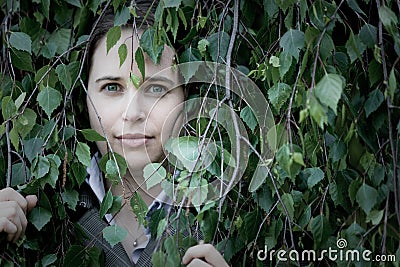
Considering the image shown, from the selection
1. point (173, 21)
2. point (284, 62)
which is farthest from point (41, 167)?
point (284, 62)

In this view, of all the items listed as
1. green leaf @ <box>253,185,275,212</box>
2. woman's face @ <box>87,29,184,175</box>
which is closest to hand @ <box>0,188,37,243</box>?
woman's face @ <box>87,29,184,175</box>

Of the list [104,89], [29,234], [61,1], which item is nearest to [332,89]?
[104,89]

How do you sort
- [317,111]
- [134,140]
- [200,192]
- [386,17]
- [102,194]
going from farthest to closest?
[102,194]
[134,140]
[200,192]
[386,17]
[317,111]

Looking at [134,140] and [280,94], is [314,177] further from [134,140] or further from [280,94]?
[134,140]

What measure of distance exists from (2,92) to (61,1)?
1.07 feet

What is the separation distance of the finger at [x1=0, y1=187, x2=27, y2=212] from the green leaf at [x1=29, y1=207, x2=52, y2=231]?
31 mm

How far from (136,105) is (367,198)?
1.55ft

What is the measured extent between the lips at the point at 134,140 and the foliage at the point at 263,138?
0.25ft

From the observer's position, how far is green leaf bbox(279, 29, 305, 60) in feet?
3.81

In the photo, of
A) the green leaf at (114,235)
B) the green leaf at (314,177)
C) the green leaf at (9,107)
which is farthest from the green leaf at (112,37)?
the green leaf at (314,177)

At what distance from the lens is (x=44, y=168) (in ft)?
4.26

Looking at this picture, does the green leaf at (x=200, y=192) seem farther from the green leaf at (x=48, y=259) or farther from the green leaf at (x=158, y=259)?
the green leaf at (x=48, y=259)

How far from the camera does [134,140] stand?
1.36 metres

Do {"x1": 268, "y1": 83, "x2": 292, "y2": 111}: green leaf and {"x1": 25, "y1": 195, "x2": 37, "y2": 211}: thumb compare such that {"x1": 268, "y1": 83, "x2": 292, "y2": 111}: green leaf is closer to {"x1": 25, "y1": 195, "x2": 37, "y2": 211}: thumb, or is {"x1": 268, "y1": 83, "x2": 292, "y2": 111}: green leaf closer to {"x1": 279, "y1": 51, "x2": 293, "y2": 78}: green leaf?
{"x1": 279, "y1": 51, "x2": 293, "y2": 78}: green leaf
